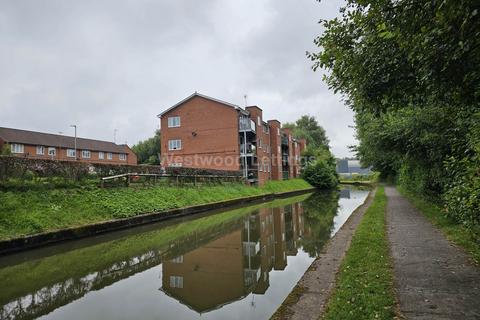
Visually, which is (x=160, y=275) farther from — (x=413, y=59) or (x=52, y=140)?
(x=52, y=140)

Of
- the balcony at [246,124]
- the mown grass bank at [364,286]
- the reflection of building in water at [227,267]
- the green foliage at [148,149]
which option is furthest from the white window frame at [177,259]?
the green foliage at [148,149]

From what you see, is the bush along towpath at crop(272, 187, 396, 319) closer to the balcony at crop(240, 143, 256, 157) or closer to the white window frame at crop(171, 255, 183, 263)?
the white window frame at crop(171, 255, 183, 263)

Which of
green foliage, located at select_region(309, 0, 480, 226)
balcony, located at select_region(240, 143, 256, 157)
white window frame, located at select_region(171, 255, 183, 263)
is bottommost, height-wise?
white window frame, located at select_region(171, 255, 183, 263)

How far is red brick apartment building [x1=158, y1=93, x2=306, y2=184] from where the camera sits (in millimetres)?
33906

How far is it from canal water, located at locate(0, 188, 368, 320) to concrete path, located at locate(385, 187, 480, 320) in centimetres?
198

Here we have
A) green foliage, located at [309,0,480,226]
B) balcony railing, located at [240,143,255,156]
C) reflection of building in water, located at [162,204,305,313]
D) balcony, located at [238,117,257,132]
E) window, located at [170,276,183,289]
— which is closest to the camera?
green foliage, located at [309,0,480,226]

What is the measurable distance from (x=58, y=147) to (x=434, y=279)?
53189 mm

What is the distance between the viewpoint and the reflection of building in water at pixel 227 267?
5.85 meters

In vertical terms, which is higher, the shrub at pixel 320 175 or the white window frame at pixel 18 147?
the white window frame at pixel 18 147

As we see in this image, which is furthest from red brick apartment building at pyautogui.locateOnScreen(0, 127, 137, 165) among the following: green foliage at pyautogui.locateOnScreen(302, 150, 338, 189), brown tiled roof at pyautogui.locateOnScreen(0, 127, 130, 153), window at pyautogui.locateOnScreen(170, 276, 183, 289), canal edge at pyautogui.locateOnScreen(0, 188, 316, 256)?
window at pyautogui.locateOnScreen(170, 276, 183, 289)

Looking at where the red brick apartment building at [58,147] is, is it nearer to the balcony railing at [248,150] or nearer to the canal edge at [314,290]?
the balcony railing at [248,150]

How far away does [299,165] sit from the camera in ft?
179

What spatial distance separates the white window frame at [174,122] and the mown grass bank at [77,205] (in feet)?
55.1

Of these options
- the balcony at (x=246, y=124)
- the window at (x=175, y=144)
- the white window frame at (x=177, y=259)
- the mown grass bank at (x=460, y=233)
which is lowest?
the white window frame at (x=177, y=259)
